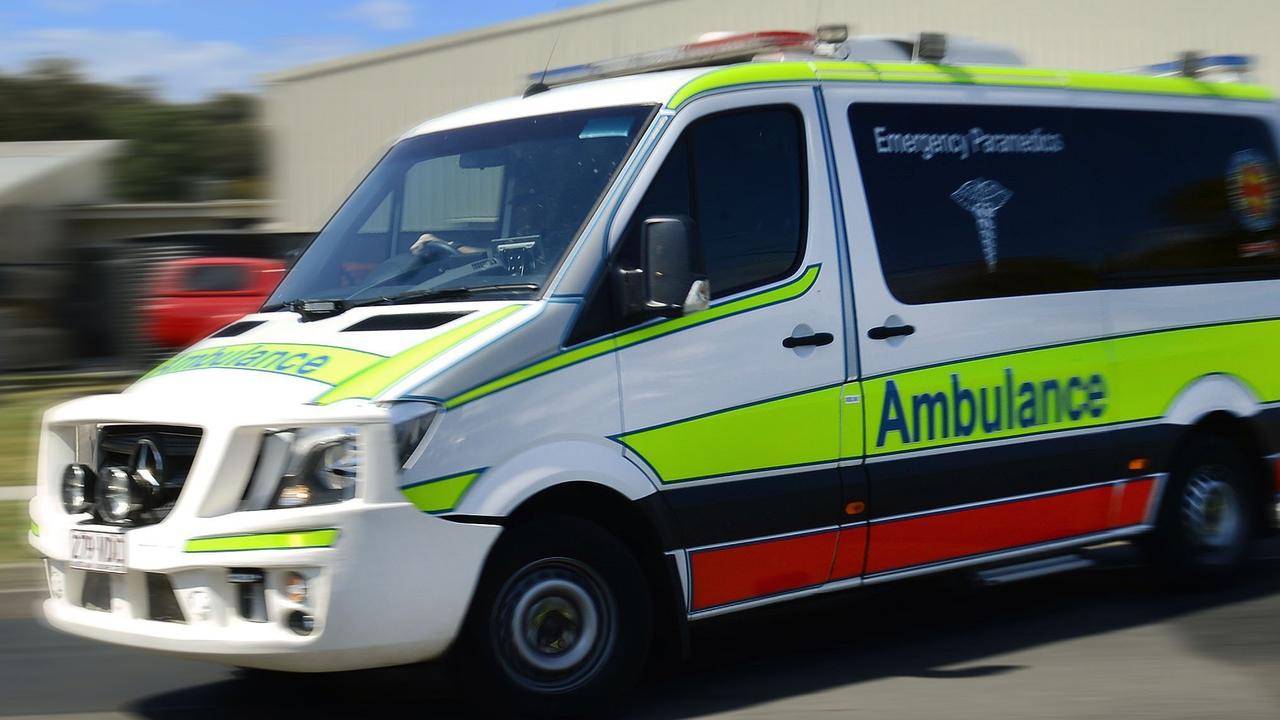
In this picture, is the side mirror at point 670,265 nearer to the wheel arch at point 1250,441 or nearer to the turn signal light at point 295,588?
the turn signal light at point 295,588

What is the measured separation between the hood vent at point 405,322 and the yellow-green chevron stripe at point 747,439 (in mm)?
722

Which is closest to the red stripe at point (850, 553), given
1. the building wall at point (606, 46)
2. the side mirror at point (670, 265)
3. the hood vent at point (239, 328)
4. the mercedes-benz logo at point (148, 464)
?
the side mirror at point (670, 265)

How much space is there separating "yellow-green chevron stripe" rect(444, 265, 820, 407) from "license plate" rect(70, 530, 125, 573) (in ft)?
3.91

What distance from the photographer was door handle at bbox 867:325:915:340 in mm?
6082

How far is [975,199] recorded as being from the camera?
6.58 metres

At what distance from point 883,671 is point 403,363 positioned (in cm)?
238

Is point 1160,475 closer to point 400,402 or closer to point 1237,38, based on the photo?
point 400,402

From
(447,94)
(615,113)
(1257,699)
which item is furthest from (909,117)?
(447,94)

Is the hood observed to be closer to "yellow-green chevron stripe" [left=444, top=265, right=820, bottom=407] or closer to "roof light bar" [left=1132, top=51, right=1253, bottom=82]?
"yellow-green chevron stripe" [left=444, top=265, right=820, bottom=407]

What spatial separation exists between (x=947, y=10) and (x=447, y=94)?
1122 cm

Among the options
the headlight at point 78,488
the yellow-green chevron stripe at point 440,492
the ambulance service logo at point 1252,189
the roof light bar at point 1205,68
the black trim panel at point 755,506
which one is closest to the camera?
the yellow-green chevron stripe at point 440,492

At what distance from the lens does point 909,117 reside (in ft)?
21.1

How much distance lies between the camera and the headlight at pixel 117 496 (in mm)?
5160

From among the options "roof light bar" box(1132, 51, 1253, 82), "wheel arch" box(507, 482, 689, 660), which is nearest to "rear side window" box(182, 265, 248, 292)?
"roof light bar" box(1132, 51, 1253, 82)
